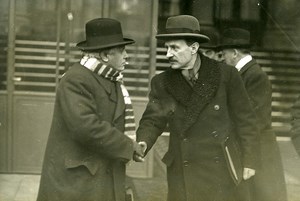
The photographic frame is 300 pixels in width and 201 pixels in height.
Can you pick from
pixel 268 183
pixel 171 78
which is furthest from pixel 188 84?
pixel 268 183

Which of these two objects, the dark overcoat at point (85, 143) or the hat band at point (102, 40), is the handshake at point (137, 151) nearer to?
the dark overcoat at point (85, 143)

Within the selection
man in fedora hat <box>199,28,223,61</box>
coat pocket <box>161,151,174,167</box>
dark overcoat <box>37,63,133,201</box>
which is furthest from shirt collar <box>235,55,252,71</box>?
dark overcoat <box>37,63,133,201</box>

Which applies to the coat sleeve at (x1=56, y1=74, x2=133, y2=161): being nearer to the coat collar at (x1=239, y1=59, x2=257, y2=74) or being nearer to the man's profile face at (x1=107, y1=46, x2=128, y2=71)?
the man's profile face at (x1=107, y1=46, x2=128, y2=71)

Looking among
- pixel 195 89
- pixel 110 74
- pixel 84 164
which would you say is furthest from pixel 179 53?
pixel 84 164

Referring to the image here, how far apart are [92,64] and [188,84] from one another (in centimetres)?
72

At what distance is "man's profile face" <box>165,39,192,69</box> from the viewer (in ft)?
12.2

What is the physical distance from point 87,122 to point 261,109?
181cm

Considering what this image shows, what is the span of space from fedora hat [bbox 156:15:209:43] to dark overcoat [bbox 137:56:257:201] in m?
0.20

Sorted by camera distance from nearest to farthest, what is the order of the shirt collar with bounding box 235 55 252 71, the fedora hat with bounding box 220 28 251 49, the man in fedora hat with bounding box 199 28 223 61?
the shirt collar with bounding box 235 55 252 71 → the fedora hat with bounding box 220 28 251 49 → the man in fedora hat with bounding box 199 28 223 61

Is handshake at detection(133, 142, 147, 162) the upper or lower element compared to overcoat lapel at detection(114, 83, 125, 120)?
lower

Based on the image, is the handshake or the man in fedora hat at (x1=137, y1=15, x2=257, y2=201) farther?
the man in fedora hat at (x1=137, y1=15, x2=257, y2=201)

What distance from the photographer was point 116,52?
11.6ft

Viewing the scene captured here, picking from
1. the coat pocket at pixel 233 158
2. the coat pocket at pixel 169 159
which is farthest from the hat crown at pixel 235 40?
the coat pocket at pixel 169 159

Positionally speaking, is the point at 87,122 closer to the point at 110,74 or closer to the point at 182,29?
the point at 110,74
